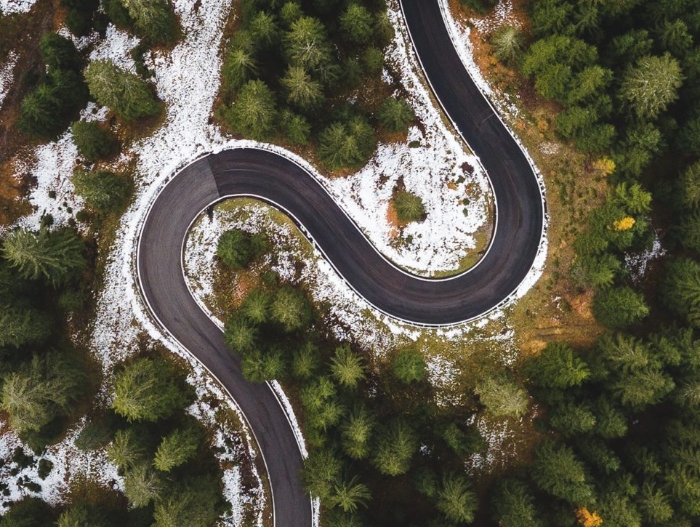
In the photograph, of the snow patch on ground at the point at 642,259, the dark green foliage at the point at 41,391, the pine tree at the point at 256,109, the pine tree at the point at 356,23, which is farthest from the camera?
the snow patch on ground at the point at 642,259

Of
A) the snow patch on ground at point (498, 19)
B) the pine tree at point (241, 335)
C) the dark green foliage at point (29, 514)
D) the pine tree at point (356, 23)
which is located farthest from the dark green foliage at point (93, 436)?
the snow patch on ground at point (498, 19)

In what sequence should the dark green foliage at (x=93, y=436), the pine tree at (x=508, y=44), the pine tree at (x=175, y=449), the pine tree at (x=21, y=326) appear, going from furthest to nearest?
the pine tree at (x=508, y=44), the dark green foliage at (x=93, y=436), the pine tree at (x=21, y=326), the pine tree at (x=175, y=449)

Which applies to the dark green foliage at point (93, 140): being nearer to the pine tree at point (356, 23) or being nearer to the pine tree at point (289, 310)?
the pine tree at point (289, 310)

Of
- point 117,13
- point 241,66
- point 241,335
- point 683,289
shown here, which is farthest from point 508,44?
point 117,13

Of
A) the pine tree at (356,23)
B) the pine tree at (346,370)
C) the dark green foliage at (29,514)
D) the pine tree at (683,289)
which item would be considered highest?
the pine tree at (356,23)

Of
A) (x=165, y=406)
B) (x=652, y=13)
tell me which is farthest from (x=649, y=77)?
(x=165, y=406)

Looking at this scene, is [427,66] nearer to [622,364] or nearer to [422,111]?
[422,111]
